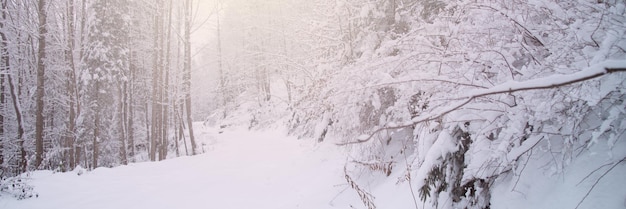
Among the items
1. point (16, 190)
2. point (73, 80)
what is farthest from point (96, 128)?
point (16, 190)

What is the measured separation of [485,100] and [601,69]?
4.69ft

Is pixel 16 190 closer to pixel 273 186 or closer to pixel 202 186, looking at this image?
pixel 202 186

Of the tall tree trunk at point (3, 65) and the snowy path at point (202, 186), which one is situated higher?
the tall tree trunk at point (3, 65)

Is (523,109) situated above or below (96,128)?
above

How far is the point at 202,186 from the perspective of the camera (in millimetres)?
8438

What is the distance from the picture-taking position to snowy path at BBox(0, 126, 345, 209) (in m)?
6.29

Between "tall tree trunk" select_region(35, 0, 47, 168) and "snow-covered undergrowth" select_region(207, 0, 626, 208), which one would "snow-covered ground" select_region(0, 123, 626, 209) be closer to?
"snow-covered undergrowth" select_region(207, 0, 626, 208)

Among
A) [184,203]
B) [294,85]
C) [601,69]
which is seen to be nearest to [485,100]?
[601,69]

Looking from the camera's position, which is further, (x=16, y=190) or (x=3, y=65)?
(x=3, y=65)

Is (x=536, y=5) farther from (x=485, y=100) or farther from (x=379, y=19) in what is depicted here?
(x=379, y=19)

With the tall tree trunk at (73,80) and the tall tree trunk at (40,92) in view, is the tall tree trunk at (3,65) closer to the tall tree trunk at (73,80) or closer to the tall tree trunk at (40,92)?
the tall tree trunk at (40,92)

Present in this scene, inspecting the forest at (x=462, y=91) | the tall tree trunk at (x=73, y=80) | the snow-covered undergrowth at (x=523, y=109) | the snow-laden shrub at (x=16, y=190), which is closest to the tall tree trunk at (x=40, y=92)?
the forest at (x=462, y=91)

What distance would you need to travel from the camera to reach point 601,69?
1.01m

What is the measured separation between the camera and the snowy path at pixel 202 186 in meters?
6.29
